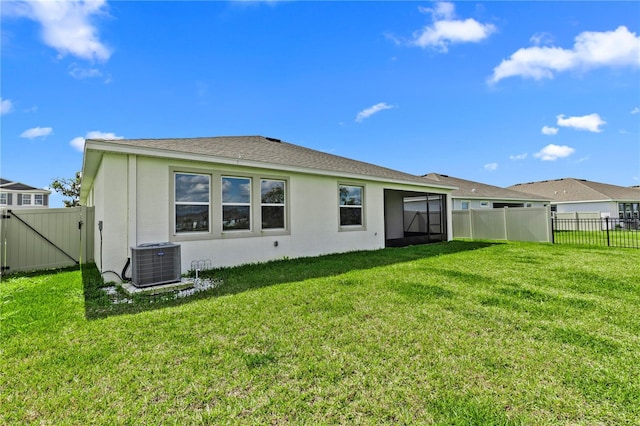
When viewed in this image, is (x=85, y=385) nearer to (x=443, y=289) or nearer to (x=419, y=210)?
(x=443, y=289)

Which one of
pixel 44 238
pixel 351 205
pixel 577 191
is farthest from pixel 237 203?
pixel 577 191

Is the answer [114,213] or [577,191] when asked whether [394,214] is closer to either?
[114,213]

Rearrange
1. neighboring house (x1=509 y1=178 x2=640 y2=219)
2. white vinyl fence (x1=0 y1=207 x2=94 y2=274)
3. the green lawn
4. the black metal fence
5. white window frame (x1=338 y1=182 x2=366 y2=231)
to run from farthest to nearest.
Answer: neighboring house (x1=509 y1=178 x2=640 y2=219) < the black metal fence < white window frame (x1=338 y1=182 x2=366 y2=231) < white vinyl fence (x1=0 y1=207 x2=94 y2=274) < the green lawn

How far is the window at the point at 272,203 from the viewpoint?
8.19 meters

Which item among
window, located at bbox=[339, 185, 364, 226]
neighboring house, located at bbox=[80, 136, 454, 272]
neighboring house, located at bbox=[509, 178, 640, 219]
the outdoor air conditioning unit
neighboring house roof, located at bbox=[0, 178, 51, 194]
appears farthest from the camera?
neighboring house roof, located at bbox=[0, 178, 51, 194]

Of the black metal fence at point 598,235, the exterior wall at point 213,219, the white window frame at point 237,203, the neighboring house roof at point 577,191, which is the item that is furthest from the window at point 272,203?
the neighboring house roof at point 577,191

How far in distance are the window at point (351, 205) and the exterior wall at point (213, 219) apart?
0.71ft

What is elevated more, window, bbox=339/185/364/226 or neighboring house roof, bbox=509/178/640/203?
neighboring house roof, bbox=509/178/640/203

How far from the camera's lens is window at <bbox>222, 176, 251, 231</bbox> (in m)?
7.46

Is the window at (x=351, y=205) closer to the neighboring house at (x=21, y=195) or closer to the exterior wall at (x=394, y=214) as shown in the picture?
the exterior wall at (x=394, y=214)

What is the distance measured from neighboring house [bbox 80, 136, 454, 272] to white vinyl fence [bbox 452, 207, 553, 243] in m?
7.78

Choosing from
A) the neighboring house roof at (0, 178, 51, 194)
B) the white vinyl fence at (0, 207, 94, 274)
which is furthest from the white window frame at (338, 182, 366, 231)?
the neighboring house roof at (0, 178, 51, 194)

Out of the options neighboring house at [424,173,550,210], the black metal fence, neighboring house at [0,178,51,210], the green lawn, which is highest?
neighboring house at [0,178,51,210]

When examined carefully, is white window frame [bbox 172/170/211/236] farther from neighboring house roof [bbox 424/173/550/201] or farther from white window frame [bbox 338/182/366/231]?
neighboring house roof [bbox 424/173/550/201]
